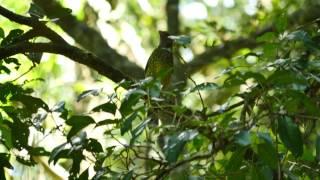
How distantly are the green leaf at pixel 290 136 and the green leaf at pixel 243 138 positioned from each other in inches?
4.4

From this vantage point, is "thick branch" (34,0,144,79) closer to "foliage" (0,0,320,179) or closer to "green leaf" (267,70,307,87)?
"foliage" (0,0,320,179)

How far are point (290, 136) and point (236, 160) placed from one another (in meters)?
0.12

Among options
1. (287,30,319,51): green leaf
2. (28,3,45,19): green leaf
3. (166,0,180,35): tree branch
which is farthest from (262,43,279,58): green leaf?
(166,0,180,35): tree branch

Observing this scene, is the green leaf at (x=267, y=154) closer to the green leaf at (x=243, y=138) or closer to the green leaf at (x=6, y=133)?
the green leaf at (x=243, y=138)

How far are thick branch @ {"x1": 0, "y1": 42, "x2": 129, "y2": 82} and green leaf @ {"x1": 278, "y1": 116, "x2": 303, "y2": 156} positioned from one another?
0.59 metres

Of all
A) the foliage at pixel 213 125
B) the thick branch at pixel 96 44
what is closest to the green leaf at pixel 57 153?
the foliage at pixel 213 125

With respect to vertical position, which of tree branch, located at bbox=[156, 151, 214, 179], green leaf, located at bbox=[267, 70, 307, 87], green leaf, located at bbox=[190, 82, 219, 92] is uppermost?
green leaf, located at bbox=[190, 82, 219, 92]

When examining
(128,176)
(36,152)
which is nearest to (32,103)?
(36,152)

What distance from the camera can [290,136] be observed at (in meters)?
0.97

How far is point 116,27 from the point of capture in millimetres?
3586

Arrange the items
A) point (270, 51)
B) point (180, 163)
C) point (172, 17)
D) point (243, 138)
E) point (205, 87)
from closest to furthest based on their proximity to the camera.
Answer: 1. point (243, 138)
2. point (180, 163)
3. point (205, 87)
4. point (270, 51)
5. point (172, 17)

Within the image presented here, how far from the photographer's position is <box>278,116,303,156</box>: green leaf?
97cm

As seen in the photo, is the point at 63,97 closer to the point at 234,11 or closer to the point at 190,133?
the point at 234,11

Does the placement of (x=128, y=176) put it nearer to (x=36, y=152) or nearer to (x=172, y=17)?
(x=36, y=152)
